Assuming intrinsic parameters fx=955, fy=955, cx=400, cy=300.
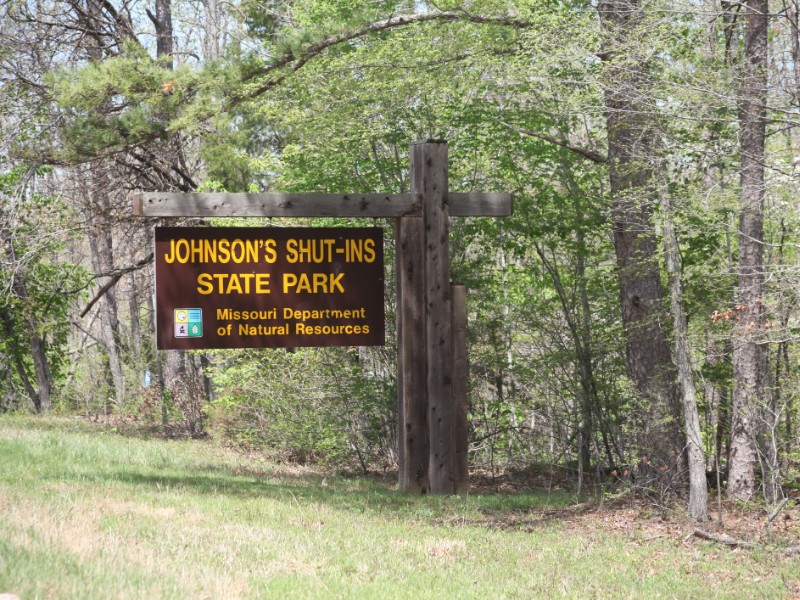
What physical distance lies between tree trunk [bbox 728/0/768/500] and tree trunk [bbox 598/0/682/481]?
0.82m

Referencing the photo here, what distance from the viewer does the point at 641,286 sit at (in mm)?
11812

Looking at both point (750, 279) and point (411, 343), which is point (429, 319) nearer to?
point (411, 343)

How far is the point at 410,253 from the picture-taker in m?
10.8

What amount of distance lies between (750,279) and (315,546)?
5.96 metres

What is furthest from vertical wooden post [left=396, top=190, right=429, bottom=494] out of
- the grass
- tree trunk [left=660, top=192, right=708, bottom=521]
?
tree trunk [left=660, top=192, right=708, bottom=521]

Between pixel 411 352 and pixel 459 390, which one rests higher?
pixel 411 352

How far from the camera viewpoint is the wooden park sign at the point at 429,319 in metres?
10.8

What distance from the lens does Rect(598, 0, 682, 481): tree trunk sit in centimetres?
1123

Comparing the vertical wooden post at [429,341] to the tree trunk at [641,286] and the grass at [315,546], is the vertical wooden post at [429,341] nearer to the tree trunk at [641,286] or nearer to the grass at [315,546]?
the grass at [315,546]

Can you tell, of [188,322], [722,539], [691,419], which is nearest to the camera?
[722,539]

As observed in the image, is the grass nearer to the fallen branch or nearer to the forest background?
the fallen branch

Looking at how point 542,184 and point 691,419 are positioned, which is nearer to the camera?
point 691,419

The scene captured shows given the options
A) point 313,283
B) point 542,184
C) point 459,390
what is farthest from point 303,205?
point 542,184

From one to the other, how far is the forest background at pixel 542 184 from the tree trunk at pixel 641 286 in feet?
0.11
